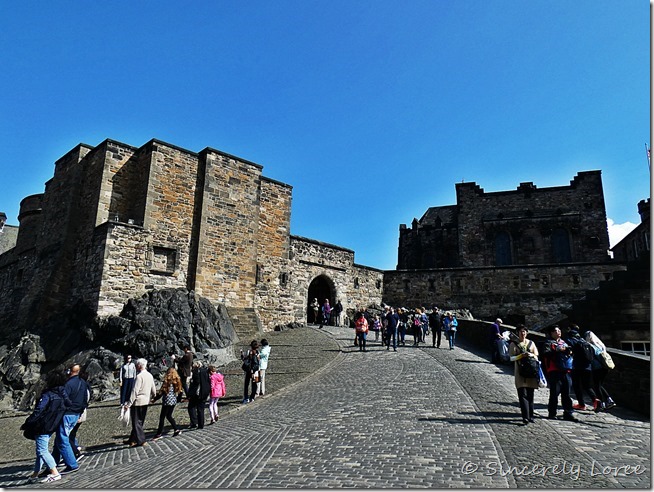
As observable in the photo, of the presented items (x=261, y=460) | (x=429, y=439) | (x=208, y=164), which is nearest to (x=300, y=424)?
(x=261, y=460)

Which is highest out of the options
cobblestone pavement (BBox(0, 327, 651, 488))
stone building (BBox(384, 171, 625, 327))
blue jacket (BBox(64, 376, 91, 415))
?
stone building (BBox(384, 171, 625, 327))

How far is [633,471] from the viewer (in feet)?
16.2

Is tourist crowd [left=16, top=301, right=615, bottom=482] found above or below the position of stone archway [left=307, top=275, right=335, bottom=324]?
below

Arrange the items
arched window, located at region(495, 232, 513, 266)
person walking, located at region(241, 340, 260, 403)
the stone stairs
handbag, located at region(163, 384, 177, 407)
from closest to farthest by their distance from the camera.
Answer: handbag, located at region(163, 384, 177, 407)
person walking, located at region(241, 340, 260, 403)
the stone stairs
arched window, located at region(495, 232, 513, 266)

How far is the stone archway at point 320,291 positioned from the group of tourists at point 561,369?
1721 cm

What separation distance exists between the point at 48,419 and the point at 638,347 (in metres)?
15.4

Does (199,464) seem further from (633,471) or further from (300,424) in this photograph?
(633,471)

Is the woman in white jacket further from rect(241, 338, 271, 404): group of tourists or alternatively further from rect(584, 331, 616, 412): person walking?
rect(584, 331, 616, 412): person walking

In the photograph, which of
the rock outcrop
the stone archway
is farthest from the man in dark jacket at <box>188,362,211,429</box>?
the stone archway

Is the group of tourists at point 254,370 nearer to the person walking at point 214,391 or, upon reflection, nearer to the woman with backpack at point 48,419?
the person walking at point 214,391

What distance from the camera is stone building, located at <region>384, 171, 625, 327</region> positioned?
2552cm

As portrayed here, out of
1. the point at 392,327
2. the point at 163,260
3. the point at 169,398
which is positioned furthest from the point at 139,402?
the point at 163,260

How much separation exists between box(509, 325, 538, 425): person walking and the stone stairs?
12.7m

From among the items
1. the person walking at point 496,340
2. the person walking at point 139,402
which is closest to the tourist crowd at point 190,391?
the person walking at point 139,402
